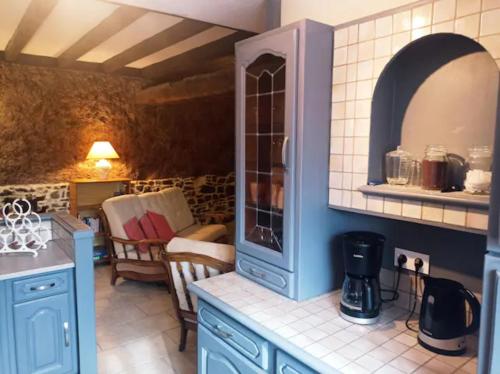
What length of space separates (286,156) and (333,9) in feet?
2.29

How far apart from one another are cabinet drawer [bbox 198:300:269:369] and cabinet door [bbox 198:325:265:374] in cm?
2

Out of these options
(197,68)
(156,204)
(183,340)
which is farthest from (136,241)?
(197,68)

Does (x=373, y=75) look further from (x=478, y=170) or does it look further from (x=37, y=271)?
(x=37, y=271)

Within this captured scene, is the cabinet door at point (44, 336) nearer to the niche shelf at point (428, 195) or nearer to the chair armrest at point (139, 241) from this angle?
the chair armrest at point (139, 241)

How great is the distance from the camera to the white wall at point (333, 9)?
1.51 meters

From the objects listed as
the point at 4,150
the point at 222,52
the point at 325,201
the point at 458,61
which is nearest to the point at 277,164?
the point at 325,201

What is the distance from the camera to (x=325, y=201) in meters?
1.65

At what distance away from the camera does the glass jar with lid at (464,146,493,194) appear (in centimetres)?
120

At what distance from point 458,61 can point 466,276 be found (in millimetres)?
765

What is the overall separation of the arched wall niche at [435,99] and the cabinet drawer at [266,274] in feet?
1.77

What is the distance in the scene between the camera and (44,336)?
217 cm

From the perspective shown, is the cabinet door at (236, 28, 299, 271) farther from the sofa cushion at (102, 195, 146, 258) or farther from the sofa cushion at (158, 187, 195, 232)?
the sofa cushion at (158, 187, 195, 232)

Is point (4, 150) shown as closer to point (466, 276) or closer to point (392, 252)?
point (392, 252)

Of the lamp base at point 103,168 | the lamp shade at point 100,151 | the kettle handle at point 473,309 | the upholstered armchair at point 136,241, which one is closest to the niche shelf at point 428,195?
the kettle handle at point 473,309
